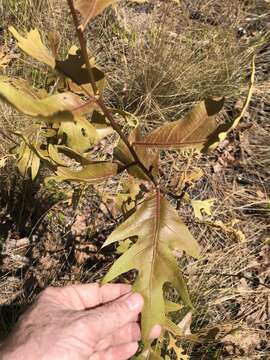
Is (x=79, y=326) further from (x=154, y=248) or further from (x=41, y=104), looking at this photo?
(x=41, y=104)

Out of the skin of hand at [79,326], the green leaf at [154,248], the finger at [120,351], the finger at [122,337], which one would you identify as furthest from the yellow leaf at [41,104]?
the finger at [120,351]

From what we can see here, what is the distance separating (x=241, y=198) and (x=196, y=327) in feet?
3.04

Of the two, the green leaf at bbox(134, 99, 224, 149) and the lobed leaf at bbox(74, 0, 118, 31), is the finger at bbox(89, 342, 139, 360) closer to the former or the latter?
the green leaf at bbox(134, 99, 224, 149)

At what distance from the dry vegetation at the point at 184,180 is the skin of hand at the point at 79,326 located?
1.46ft

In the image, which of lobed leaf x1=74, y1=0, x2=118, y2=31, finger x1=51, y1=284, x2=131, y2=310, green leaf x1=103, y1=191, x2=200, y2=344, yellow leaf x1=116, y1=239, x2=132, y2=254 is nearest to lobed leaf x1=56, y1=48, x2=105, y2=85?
lobed leaf x1=74, y1=0, x2=118, y2=31

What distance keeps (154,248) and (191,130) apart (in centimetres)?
43

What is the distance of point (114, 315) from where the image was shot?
215 centimetres

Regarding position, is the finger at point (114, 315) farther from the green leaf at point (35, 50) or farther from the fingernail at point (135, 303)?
the green leaf at point (35, 50)

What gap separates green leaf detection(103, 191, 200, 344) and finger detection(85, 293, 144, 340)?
165mm

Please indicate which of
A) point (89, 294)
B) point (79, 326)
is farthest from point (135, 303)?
point (89, 294)

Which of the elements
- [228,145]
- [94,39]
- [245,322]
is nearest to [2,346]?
[245,322]

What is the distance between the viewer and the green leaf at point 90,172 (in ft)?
5.66

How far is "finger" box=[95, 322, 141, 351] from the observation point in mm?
2357

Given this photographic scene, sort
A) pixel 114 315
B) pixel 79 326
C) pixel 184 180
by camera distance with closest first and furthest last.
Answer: pixel 79 326, pixel 114 315, pixel 184 180
